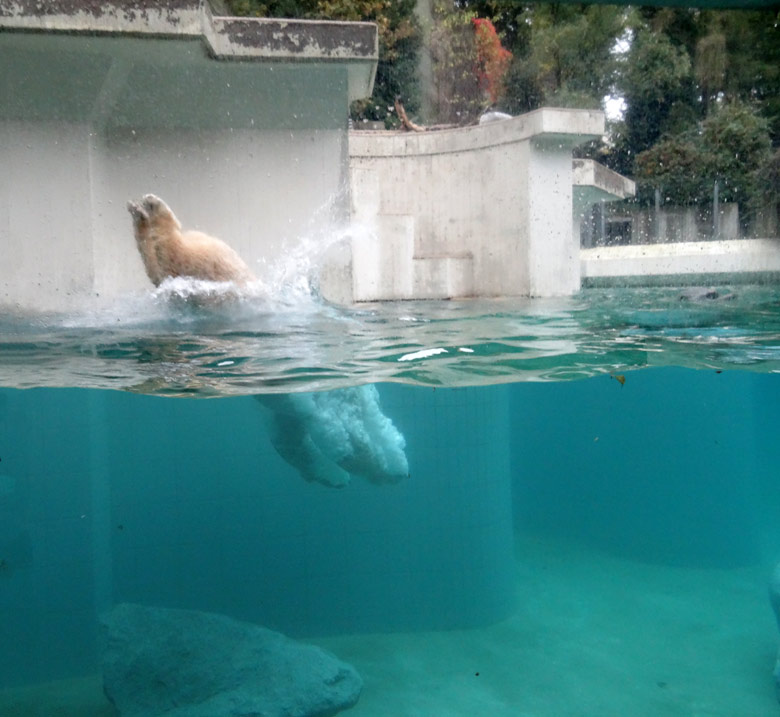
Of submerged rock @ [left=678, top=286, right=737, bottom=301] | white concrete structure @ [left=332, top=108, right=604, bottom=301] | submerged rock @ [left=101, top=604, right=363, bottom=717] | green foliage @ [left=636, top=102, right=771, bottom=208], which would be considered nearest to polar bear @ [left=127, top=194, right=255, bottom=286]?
submerged rock @ [left=101, top=604, right=363, bottom=717]

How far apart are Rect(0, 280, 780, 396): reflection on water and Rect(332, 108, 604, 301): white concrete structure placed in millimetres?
4159

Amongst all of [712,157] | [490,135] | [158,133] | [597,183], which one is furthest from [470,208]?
[158,133]

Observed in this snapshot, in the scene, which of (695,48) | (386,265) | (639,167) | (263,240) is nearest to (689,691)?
(263,240)

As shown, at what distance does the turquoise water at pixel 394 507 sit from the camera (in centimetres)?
518

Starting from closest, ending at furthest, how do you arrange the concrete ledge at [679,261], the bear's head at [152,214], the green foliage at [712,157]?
1. the bear's head at [152,214]
2. the green foliage at [712,157]
3. the concrete ledge at [679,261]

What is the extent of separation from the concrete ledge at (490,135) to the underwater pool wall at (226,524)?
16.8 feet

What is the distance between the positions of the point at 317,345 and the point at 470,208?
7014 mm

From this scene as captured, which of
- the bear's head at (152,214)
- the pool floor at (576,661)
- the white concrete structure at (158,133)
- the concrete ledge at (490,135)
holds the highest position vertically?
the concrete ledge at (490,135)

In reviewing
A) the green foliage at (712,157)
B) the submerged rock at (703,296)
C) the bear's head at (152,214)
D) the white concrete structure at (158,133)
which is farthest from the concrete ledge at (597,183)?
the bear's head at (152,214)

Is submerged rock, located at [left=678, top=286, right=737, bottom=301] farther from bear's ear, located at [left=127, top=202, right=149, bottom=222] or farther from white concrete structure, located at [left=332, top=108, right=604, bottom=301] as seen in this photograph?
bear's ear, located at [left=127, top=202, right=149, bottom=222]

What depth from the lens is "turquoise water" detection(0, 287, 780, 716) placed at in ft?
17.0

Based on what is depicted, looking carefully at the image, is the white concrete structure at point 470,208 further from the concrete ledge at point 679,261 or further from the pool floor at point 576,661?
the pool floor at point 576,661

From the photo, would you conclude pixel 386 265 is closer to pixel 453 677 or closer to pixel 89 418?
pixel 89 418

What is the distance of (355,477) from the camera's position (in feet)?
23.0
